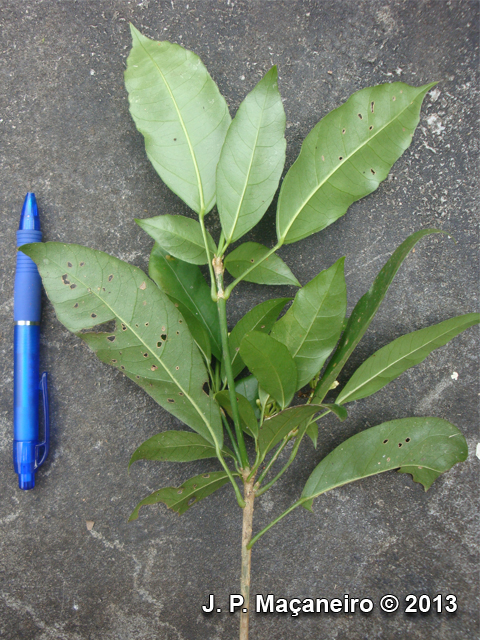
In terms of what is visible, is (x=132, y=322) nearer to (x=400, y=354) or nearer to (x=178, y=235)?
(x=178, y=235)

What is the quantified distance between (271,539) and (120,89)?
3.38 feet

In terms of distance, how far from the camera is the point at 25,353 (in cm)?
84

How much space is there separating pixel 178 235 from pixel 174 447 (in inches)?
15.7

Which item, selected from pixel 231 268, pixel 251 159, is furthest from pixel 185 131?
pixel 231 268

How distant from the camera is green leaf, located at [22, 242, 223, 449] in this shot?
690 mm

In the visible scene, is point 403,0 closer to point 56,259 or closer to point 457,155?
point 457,155

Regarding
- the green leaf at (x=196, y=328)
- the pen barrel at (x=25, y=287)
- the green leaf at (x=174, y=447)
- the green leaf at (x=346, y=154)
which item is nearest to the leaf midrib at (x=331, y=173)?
the green leaf at (x=346, y=154)

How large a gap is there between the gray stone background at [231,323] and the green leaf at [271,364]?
0.24m

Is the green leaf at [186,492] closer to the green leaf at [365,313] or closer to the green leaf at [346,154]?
the green leaf at [365,313]

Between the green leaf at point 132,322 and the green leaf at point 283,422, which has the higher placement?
the green leaf at point 132,322

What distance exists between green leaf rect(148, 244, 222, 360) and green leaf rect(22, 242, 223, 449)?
0.07 meters

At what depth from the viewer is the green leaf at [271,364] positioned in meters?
0.66

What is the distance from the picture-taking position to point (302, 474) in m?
0.91

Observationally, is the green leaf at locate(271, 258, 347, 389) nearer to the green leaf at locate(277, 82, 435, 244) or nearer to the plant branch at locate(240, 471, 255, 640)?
the green leaf at locate(277, 82, 435, 244)
